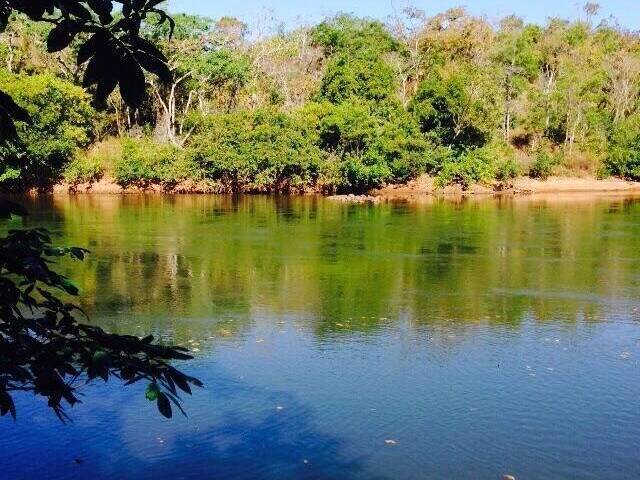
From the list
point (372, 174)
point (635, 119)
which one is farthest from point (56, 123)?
point (635, 119)

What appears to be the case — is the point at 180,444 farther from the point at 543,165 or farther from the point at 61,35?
the point at 543,165

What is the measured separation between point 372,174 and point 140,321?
28.5 m

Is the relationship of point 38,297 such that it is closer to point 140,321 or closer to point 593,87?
point 140,321

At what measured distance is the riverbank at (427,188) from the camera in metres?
40.7

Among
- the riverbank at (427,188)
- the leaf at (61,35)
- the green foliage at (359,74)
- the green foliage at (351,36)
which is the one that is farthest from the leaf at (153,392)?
the green foliage at (351,36)

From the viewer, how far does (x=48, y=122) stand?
124 ft

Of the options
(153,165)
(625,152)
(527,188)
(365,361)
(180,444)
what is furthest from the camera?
(625,152)

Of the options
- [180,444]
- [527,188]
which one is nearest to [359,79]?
[527,188]

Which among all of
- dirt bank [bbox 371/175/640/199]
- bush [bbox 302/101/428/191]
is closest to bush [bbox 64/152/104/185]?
bush [bbox 302/101/428/191]

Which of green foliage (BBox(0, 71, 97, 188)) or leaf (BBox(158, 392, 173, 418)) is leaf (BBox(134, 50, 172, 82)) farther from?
Answer: green foliage (BBox(0, 71, 97, 188))

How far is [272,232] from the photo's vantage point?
23312 mm

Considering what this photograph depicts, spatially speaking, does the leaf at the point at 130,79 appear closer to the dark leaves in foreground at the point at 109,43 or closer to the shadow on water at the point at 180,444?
the dark leaves in foreground at the point at 109,43

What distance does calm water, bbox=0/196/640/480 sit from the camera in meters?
6.91

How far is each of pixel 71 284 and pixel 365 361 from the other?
709cm
